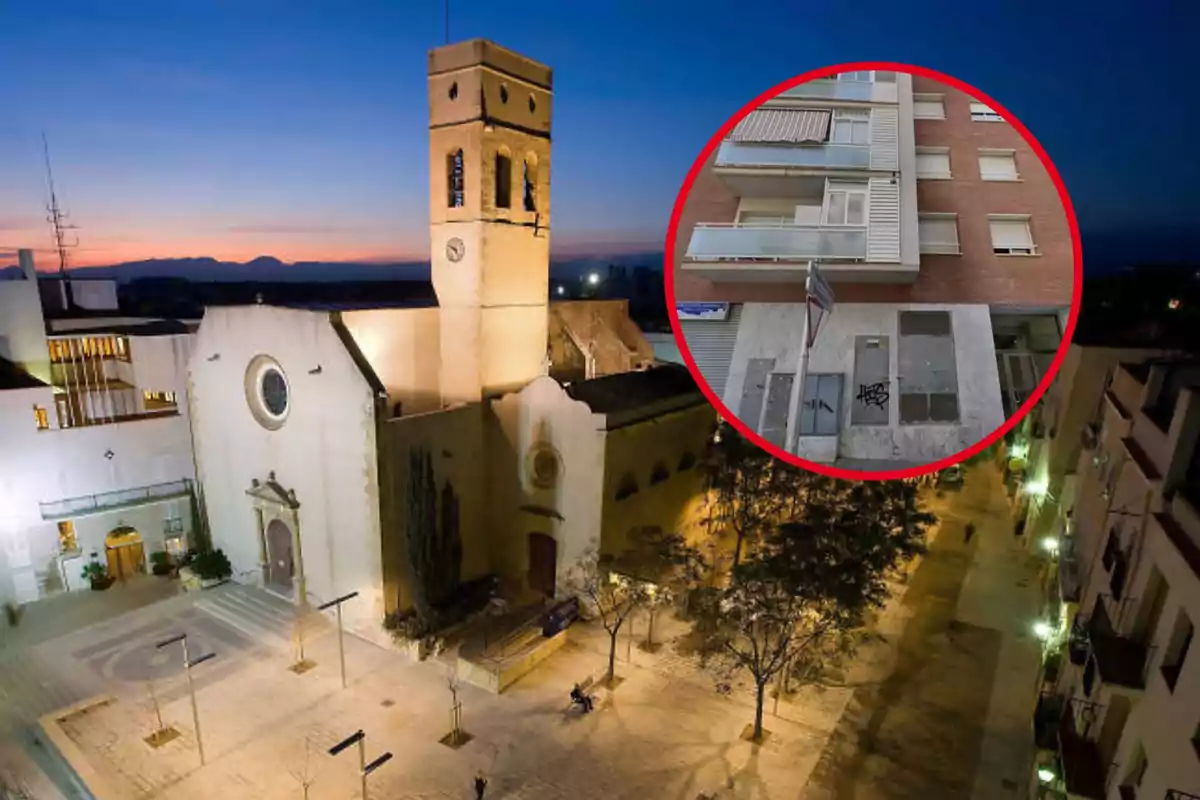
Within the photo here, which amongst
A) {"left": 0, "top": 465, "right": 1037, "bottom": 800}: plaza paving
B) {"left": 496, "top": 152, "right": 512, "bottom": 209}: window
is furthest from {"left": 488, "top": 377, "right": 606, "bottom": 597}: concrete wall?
{"left": 496, "top": 152, "right": 512, "bottom": 209}: window

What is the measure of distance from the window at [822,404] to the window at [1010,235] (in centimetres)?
100

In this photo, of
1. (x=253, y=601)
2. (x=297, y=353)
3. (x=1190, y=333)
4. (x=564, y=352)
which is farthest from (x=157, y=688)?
(x=1190, y=333)

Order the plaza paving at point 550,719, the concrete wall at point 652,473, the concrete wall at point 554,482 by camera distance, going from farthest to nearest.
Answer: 1. the concrete wall at point 652,473
2. the concrete wall at point 554,482
3. the plaza paving at point 550,719

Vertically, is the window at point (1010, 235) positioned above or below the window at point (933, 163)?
below

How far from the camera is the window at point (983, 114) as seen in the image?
3572mm

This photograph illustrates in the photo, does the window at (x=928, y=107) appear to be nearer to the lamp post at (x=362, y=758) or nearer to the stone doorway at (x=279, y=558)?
the lamp post at (x=362, y=758)

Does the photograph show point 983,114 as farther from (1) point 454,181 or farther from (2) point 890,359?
(1) point 454,181

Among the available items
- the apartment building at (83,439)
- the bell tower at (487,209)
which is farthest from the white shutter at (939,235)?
the apartment building at (83,439)

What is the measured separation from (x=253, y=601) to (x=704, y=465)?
11862mm

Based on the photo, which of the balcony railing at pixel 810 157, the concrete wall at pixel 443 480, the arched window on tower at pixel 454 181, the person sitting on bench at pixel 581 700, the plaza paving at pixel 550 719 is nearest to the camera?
the balcony railing at pixel 810 157

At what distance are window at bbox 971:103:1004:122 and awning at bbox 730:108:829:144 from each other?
2.42 ft

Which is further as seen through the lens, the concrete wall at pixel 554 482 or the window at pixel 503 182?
the window at pixel 503 182

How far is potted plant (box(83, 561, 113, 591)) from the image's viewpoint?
18.0 meters

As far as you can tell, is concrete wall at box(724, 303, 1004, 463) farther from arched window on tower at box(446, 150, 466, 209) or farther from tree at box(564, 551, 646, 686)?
arched window on tower at box(446, 150, 466, 209)
